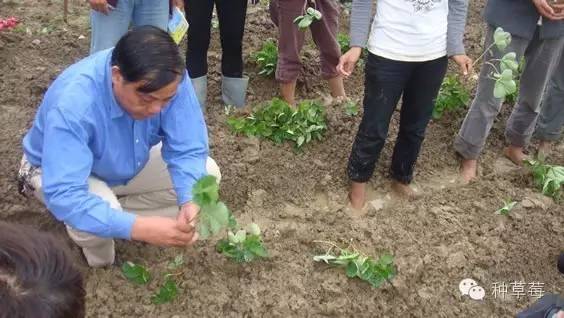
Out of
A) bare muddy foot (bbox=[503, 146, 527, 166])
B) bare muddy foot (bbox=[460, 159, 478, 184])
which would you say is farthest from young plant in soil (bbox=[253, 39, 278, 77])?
bare muddy foot (bbox=[503, 146, 527, 166])

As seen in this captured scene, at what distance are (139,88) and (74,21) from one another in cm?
275

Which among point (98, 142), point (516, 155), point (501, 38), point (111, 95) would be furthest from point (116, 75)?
point (516, 155)

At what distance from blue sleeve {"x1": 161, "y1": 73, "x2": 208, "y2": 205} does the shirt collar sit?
0.19m

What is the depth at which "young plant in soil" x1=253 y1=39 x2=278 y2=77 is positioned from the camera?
378 centimetres

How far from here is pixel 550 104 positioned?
321 cm

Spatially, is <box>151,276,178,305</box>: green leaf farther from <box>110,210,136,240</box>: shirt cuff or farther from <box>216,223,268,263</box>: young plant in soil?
<box>110,210,136,240</box>: shirt cuff

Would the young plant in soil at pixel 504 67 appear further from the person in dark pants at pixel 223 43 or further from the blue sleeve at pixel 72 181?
the blue sleeve at pixel 72 181

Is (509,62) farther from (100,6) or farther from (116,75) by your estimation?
(100,6)

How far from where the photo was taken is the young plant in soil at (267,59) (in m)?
3.78

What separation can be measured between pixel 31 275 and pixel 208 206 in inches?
32.7

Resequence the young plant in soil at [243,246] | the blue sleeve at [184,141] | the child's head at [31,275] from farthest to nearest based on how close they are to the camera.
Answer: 1. the young plant in soil at [243,246]
2. the blue sleeve at [184,141]
3. the child's head at [31,275]

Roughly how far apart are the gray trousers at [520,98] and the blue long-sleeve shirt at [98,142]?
4.66 ft

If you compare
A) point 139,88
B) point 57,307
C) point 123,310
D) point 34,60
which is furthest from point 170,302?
point 34,60

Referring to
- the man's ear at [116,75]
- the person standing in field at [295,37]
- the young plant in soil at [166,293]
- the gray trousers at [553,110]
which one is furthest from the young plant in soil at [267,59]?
the man's ear at [116,75]
